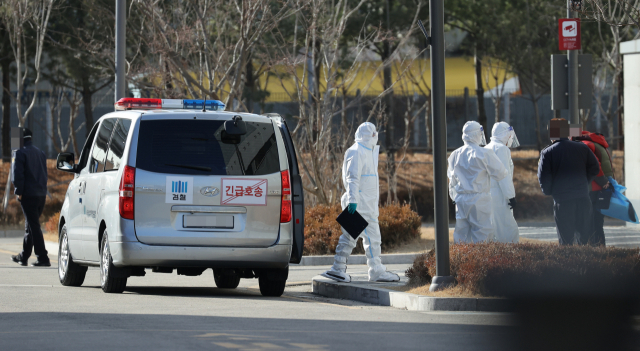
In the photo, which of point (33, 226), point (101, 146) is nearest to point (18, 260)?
point (33, 226)

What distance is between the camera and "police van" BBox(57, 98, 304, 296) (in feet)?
30.1

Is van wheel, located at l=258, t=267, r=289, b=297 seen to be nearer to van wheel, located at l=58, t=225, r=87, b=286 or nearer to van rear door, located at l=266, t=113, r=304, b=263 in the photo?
van rear door, located at l=266, t=113, r=304, b=263

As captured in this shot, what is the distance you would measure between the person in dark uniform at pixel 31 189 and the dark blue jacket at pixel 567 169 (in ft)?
23.5

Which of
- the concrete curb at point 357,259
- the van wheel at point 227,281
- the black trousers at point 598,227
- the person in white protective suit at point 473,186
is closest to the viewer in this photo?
the person in white protective suit at point 473,186

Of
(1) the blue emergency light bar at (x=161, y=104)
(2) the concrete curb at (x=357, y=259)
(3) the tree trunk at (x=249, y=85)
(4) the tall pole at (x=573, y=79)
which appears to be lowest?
(2) the concrete curb at (x=357, y=259)

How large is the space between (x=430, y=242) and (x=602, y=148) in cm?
393

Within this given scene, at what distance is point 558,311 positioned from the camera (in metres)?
3.51

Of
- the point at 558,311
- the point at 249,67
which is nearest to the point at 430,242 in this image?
the point at 558,311

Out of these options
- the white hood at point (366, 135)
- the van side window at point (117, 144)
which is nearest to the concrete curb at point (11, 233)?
the van side window at point (117, 144)

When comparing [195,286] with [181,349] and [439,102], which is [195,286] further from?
[181,349]

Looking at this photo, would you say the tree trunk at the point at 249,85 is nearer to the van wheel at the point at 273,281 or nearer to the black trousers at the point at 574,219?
the black trousers at the point at 574,219

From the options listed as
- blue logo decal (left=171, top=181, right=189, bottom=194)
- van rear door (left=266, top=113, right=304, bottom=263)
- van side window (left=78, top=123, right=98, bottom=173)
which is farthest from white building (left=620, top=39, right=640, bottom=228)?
blue logo decal (left=171, top=181, right=189, bottom=194)

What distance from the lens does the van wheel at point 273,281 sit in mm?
9852

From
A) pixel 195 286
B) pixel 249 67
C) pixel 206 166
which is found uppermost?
pixel 249 67
